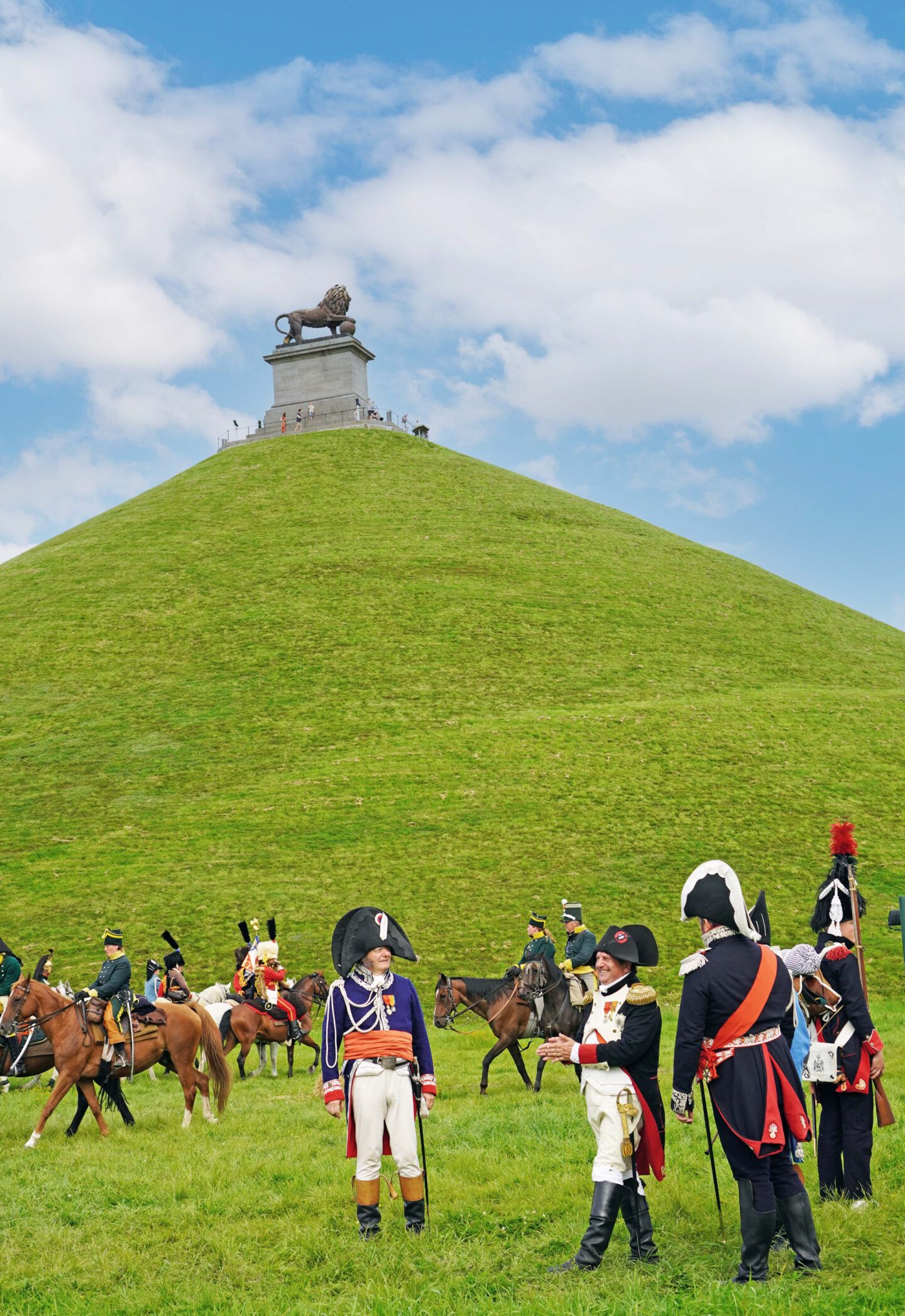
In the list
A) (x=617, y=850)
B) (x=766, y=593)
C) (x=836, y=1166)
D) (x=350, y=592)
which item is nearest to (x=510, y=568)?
(x=350, y=592)

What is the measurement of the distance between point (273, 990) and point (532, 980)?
5.96m

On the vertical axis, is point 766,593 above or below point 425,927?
above

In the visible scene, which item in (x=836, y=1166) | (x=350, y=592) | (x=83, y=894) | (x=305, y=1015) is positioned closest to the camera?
(x=836, y=1166)

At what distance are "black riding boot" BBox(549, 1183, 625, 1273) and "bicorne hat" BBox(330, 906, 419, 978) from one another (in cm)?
248

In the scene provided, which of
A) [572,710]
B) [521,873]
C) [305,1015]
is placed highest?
[572,710]

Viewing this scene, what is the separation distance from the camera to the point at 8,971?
19.1 m

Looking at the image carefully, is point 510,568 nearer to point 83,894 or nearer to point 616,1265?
point 83,894

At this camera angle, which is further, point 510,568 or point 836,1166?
point 510,568

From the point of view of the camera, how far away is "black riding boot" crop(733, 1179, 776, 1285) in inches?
299

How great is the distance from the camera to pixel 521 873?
1195 inches

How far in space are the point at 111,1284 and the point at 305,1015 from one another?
13.5 metres

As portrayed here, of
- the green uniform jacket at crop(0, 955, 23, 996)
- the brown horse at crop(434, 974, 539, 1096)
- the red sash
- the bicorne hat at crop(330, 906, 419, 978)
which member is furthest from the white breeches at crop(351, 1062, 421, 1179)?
the green uniform jacket at crop(0, 955, 23, 996)

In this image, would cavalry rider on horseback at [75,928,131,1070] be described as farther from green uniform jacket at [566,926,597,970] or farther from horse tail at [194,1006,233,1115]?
green uniform jacket at [566,926,597,970]

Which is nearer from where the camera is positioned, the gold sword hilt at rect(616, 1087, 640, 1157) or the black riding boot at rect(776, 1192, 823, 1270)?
the black riding boot at rect(776, 1192, 823, 1270)
